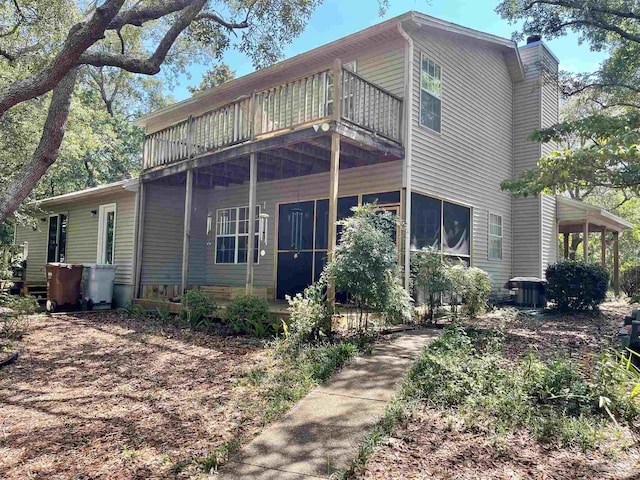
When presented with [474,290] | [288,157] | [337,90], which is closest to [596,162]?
[474,290]

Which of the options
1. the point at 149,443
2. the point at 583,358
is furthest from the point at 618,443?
the point at 149,443

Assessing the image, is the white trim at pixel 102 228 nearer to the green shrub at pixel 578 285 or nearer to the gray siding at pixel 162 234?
the gray siding at pixel 162 234

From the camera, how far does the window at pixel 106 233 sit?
13.3 m

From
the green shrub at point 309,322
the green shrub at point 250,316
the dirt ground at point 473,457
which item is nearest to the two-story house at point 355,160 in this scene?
the green shrub at point 250,316

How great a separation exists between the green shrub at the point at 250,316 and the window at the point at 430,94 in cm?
528

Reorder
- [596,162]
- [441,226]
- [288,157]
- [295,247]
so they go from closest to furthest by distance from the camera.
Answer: [596,162]
[288,157]
[441,226]
[295,247]

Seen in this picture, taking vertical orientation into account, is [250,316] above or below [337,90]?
below

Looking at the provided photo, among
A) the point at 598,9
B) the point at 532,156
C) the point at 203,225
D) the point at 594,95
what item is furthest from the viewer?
the point at 594,95

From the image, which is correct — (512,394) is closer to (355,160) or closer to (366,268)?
(366,268)

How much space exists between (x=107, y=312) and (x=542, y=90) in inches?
541

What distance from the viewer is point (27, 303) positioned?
337 inches

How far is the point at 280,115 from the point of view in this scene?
9117 millimetres

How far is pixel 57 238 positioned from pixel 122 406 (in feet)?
43.8

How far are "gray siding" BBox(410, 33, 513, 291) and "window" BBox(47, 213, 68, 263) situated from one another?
12.3m
